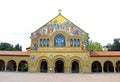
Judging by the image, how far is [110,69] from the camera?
42656 millimetres

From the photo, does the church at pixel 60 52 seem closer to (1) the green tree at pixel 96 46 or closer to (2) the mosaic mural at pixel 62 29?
(2) the mosaic mural at pixel 62 29

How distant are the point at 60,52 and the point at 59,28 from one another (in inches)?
184

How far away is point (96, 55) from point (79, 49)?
11.2 feet

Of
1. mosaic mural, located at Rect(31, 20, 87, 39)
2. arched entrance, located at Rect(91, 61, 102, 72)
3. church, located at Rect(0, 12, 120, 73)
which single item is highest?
mosaic mural, located at Rect(31, 20, 87, 39)

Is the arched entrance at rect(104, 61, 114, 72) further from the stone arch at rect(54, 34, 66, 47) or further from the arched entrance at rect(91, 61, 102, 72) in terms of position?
the stone arch at rect(54, 34, 66, 47)

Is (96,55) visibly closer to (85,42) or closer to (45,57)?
(85,42)

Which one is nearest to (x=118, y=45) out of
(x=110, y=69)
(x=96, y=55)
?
(x=110, y=69)

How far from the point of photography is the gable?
39.0 m

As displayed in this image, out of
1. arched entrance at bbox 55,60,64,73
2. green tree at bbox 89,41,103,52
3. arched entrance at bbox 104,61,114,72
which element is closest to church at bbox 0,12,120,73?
arched entrance at bbox 55,60,64,73

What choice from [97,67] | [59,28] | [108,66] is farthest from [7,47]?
[108,66]

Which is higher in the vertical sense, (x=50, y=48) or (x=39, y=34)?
(x=39, y=34)

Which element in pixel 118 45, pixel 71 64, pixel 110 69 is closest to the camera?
pixel 71 64

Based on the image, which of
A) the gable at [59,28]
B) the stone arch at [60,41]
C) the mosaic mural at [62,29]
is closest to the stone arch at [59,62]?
the stone arch at [60,41]

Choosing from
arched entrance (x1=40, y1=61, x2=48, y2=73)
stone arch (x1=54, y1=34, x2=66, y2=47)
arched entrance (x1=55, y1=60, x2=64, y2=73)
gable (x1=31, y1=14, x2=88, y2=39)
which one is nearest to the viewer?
stone arch (x1=54, y1=34, x2=66, y2=47)
